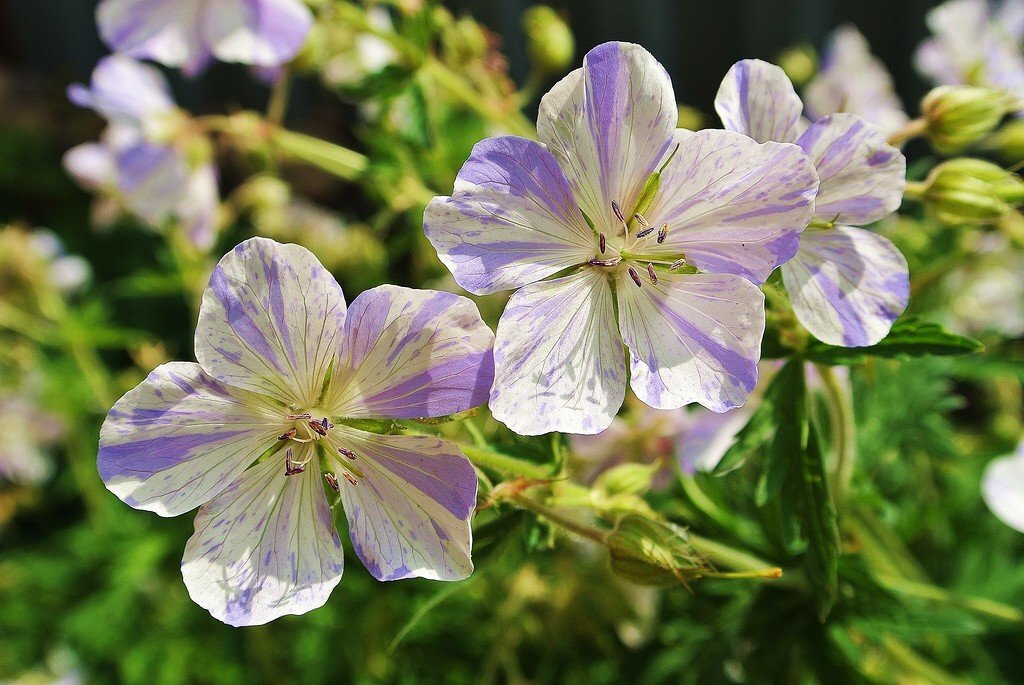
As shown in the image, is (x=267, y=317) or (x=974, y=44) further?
(x=974, y=44)

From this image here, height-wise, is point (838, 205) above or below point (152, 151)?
above

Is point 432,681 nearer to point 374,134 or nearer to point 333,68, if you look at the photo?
point 374,134

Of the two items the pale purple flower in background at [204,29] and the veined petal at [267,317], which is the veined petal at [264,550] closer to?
the veined petal at [267,317]

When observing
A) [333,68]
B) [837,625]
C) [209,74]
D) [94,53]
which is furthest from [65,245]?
[837,625]

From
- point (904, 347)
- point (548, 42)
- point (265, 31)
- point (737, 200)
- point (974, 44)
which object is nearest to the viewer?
point (737, 200)

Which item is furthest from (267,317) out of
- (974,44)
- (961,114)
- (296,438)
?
(974,44)

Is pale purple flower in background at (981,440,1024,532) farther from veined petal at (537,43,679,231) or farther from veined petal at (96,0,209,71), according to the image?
veined petal at (96,0,209,71)

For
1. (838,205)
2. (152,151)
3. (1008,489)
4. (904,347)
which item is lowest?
(1008,489)

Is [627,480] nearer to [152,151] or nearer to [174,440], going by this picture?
[174,440]
